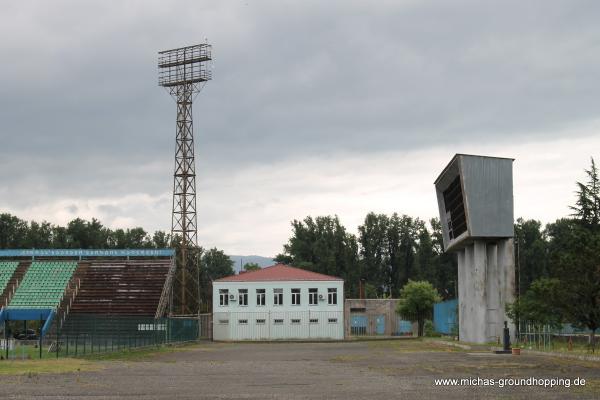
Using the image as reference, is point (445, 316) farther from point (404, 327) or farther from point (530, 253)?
point (530, 253)

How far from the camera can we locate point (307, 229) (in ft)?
425

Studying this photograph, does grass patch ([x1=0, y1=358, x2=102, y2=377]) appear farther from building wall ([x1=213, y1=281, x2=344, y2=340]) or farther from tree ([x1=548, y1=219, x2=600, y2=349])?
building wall ([x1=213, y1=281, x2=344, y2=340])

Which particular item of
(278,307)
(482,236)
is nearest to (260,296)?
(278,307)

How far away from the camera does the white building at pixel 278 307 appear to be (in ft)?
240

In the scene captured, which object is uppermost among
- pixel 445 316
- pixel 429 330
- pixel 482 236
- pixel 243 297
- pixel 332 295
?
pixel 482 236

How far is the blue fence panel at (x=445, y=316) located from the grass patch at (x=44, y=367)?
135 ft

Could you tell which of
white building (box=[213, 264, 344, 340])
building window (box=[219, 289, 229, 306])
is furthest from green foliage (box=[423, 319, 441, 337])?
building window (box=[219, 289, 229, 306])

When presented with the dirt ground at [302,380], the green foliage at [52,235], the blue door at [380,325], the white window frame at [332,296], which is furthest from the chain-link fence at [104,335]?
the green foliage at [52,235]

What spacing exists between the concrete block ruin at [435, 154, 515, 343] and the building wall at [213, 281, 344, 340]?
18139mm

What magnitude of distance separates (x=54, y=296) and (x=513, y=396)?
192 ft

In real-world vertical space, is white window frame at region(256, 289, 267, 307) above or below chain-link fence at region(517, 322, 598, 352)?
above

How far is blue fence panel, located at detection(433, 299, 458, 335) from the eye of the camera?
69.9m

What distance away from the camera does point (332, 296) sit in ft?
243

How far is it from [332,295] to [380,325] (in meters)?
20.9
